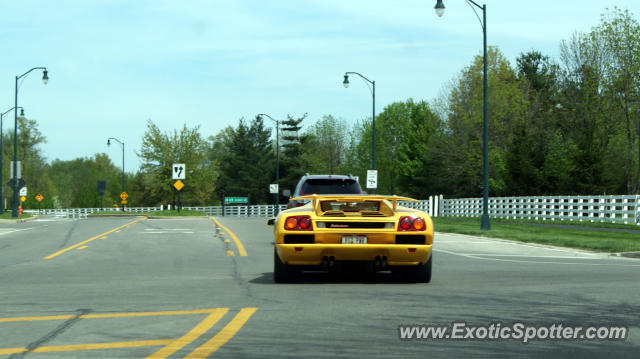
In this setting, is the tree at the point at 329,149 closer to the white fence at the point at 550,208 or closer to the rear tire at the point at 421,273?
the white fence at the point at 550,208

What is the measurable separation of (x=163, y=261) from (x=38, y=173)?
120m

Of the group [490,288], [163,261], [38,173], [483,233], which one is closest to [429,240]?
[490,288]

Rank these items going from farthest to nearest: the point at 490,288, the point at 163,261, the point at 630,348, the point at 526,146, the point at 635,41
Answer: the point at 526,146 → the point at 635,41 → the point at 163,261 → the point at 490,288 → the point at 630,348

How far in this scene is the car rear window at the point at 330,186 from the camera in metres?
19.6

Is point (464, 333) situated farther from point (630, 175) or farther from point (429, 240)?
point (630, 175)

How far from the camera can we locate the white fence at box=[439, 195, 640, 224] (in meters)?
34.4

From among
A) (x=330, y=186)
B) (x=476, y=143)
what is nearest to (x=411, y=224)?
(x=330, y=186)

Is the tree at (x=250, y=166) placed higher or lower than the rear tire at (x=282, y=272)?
higher

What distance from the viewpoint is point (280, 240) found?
10.7 metres

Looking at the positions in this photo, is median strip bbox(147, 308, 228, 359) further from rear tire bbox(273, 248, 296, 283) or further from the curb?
the curb

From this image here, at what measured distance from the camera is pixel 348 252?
417 inches

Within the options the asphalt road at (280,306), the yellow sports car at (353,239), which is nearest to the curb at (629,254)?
the asphalt road at (280,306)

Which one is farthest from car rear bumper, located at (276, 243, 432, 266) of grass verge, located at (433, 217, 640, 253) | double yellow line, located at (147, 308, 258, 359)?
grass verge, located at (433, 217, 640, 253)

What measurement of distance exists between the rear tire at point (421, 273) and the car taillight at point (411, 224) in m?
0.60
